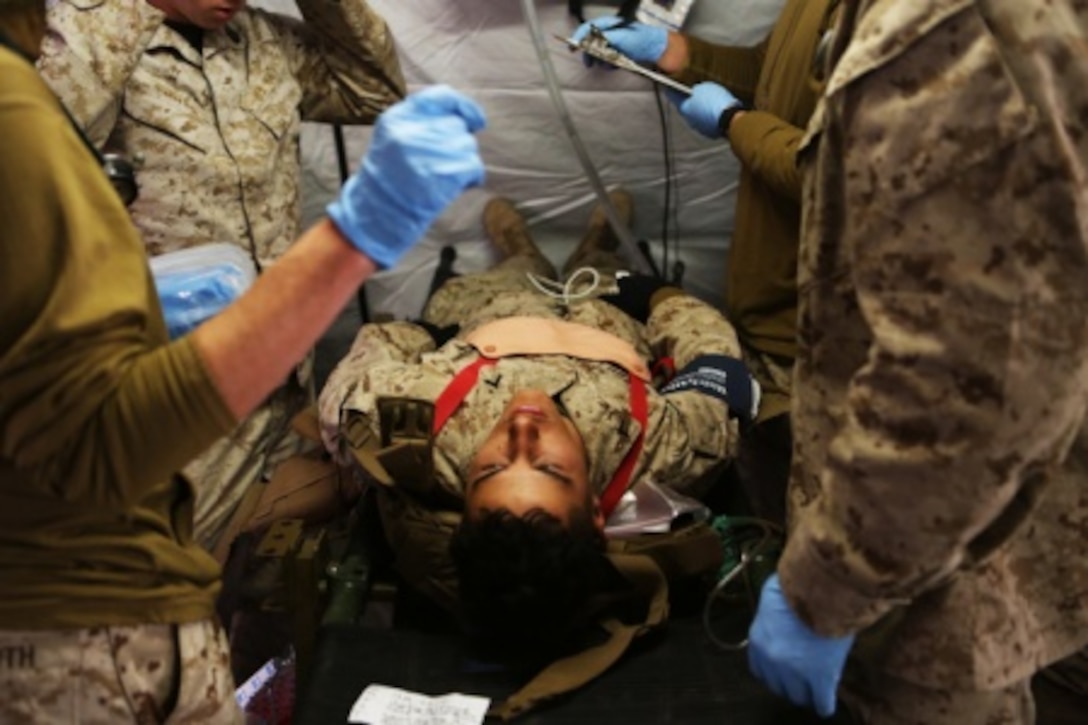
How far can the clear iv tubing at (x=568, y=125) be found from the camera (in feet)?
8.80

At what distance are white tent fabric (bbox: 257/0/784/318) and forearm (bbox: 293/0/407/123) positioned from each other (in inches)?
15.3

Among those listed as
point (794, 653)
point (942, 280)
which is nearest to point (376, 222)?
point (942, 280)

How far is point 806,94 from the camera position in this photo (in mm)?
2137

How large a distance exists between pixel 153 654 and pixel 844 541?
2.41 feet

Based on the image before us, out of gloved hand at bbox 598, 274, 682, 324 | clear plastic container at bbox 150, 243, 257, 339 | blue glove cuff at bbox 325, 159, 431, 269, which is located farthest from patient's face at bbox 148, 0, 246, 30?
blue glove cuff at bbox 325, 159, 431, 269

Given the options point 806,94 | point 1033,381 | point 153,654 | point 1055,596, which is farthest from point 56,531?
point 806,94

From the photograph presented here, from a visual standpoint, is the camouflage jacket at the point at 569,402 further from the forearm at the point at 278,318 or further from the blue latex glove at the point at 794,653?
the forearm at the point at 278,318

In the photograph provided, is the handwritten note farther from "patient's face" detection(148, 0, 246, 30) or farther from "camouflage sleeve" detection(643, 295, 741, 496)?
"patient's face" detection(148, 0, 246, 30)

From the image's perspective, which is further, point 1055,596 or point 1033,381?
point 1055,596

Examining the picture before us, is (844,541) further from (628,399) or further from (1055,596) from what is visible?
(628,399)

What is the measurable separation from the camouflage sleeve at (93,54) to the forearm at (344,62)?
0.43 metres

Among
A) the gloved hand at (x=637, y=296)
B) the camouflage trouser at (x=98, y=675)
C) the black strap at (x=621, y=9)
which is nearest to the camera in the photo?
the camouflage trouser at (x=98, y=675)

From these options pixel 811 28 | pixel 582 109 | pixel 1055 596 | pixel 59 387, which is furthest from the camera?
pixel 582 109

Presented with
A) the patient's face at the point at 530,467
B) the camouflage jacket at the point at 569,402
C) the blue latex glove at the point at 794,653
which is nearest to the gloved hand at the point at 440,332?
the camouflage jacket at the point at 569,402
